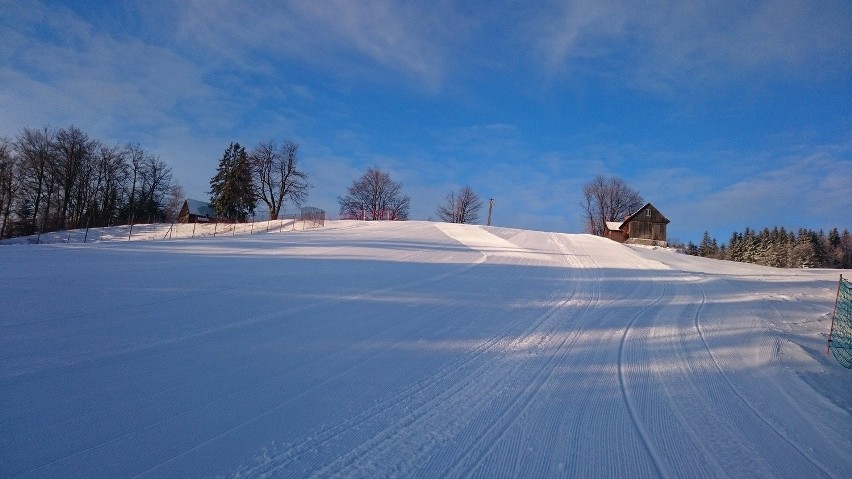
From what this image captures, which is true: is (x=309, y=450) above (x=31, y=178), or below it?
below

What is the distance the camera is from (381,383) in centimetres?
455

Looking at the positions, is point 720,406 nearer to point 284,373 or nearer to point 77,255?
point 284,373

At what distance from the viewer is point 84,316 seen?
18.6ft

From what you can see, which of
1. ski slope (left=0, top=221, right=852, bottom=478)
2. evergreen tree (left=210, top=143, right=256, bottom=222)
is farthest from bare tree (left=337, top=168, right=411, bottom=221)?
ski slope (left=0, top=221, right=852, bottom=478)

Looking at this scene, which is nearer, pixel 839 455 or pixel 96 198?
pixel 839 455

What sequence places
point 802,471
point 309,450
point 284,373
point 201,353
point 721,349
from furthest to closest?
point 721,349
point 201,353
point 284,373
point 802,471
point 309,450

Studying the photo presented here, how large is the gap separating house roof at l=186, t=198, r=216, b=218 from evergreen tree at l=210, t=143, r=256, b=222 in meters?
6.43

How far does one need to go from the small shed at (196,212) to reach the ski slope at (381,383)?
5069cm

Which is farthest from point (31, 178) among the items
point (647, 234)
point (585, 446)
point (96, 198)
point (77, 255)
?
point (647, 234)

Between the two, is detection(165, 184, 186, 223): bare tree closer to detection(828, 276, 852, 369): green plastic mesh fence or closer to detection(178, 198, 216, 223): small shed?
detection(178, 198, 216, 223): small shed

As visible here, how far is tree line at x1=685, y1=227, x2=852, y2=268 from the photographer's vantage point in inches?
2280

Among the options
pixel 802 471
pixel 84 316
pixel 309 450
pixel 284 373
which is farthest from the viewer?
pixel 84 316

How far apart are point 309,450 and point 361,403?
93 centimetres

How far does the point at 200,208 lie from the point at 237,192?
12.4m
